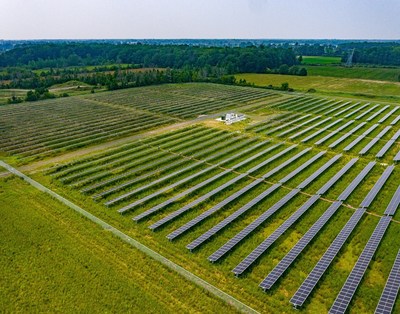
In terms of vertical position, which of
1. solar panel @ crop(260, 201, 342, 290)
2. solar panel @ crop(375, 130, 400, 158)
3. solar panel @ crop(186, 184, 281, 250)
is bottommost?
solar panel @ crop(186, 184, 281, 250)

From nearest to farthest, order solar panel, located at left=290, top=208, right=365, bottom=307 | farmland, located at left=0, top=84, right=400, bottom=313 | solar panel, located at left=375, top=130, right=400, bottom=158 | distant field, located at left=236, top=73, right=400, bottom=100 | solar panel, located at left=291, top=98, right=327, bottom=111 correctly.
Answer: solar panel, located at left=290, top=208, right=365, bottom=307, farmland, located at left=0, top=84, right=400, bottom=313, solar panel, located at left=375, top=130, right=400, bottom=158, solar panel, located at left=291, top=98, right=327, bottom=111, distant field, located at left=236, top=73, right=400, bottom=100

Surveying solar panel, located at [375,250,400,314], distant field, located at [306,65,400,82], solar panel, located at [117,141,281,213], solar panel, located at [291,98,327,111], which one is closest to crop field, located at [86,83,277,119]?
solar panel, located at [291,98,327,111]

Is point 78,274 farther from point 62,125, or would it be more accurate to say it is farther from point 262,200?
point 62,125

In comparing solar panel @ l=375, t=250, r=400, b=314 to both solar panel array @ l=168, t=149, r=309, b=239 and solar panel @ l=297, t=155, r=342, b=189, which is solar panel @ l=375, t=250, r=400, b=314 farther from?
solar panel array @ l=168, t=149, r=309, b=239

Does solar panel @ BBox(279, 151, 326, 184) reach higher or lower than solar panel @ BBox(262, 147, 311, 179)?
higher

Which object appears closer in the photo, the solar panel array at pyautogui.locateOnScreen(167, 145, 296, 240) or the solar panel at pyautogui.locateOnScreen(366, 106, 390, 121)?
the solar panel array at pyautogui.locateOnScreen(167, 145, 296, 240)

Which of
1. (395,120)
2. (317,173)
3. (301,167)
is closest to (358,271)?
(317,173)

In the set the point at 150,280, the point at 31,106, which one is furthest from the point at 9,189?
the point at 31,106
